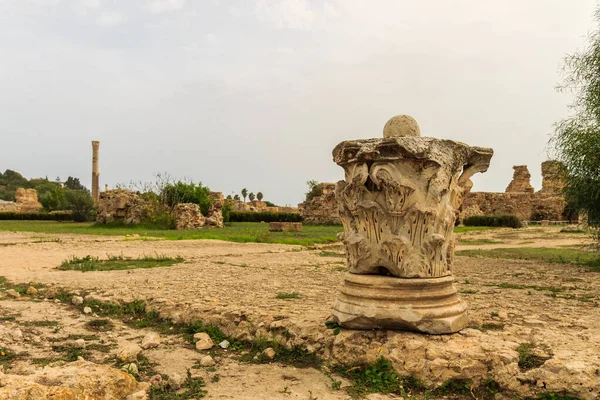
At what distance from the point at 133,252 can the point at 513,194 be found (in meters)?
28.0

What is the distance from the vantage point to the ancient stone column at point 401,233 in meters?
3.78

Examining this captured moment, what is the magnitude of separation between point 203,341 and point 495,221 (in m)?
25.4

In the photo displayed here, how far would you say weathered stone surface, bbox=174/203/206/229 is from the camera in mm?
21922

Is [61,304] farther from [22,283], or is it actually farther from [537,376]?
[537,376]

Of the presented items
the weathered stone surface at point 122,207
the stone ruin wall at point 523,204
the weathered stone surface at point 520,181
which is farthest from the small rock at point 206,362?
the weathered stone surface at point 520,181

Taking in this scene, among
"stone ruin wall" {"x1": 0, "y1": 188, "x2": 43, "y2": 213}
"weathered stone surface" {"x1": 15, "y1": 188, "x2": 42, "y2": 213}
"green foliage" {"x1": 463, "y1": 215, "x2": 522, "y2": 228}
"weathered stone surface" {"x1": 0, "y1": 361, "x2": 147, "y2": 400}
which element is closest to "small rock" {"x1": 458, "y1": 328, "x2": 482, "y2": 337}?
"weathered stone surface" {"x1": 0, "y1": 361, "x2": 147, "y2": 400}

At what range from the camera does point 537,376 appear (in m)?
3.12

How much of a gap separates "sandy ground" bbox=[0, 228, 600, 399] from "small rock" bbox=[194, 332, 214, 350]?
95 mm

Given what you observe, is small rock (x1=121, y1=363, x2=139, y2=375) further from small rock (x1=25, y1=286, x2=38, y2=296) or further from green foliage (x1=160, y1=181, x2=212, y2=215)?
green foliage (x1=160, y1=181, x2=212, y2=215)

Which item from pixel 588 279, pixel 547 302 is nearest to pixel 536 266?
pixel 588 279

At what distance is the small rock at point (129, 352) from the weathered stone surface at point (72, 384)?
631 millimetres

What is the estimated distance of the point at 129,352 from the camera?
3.84m

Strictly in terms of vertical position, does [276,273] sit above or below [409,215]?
below

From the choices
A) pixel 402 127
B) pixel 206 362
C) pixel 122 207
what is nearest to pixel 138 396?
pixel 206 362
